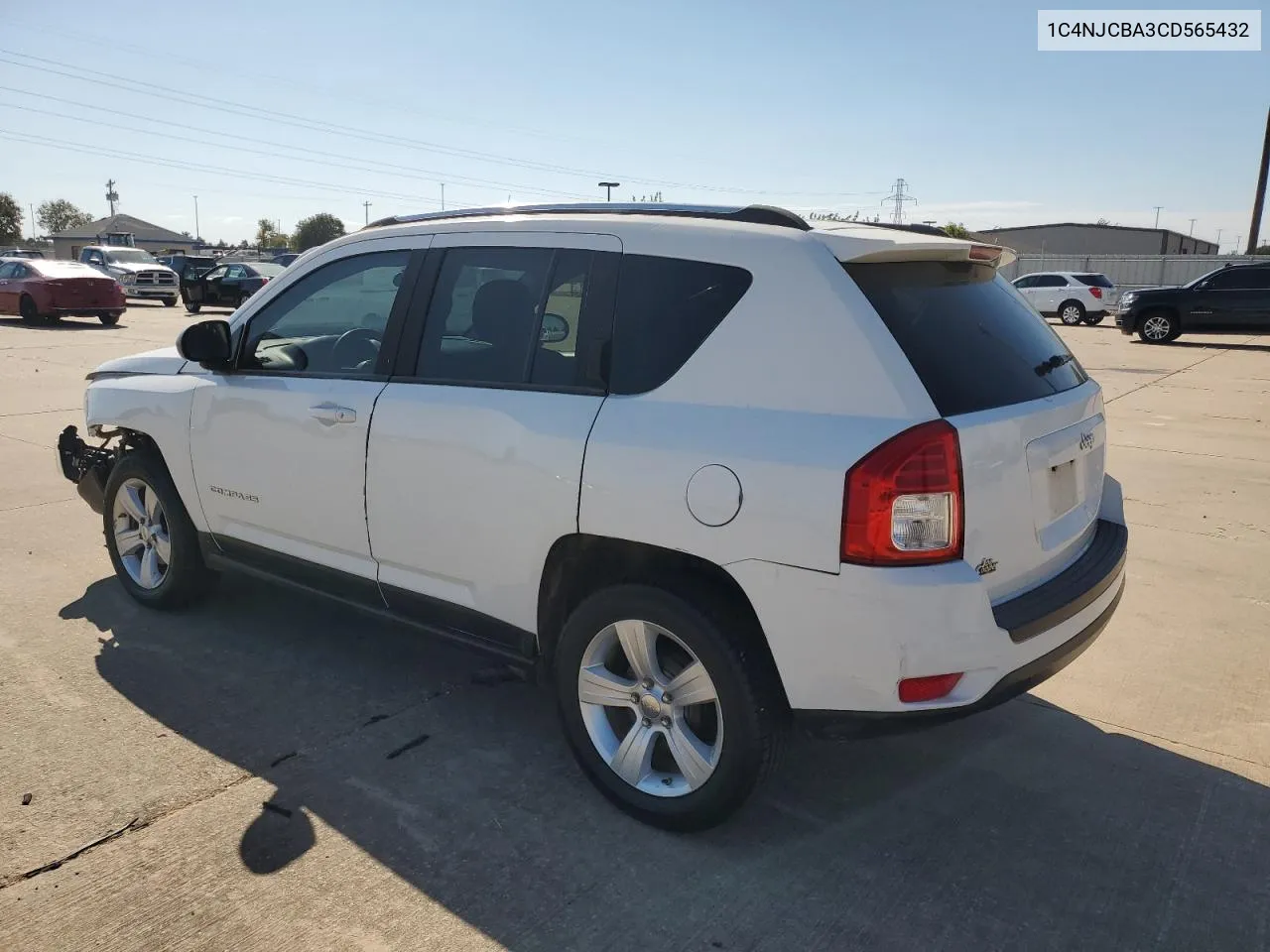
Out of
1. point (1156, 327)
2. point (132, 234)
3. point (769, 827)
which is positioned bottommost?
point (769, 827)

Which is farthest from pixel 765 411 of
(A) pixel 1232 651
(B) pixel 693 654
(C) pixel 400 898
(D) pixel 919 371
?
(A) pixel 1232 651

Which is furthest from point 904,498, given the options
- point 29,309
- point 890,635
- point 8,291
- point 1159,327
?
point 8,291

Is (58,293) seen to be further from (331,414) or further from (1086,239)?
(1086,239)

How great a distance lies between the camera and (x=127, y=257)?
35719mm

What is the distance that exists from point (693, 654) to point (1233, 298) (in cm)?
2323

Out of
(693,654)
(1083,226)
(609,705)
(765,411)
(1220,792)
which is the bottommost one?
(1220,792)

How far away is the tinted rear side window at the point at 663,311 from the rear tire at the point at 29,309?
948 inches

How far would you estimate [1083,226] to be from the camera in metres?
74.6

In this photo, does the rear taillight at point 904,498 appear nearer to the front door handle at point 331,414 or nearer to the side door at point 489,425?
Answer: the side door at point 489,425

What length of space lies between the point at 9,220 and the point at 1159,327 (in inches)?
4108

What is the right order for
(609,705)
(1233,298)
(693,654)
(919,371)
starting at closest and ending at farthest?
(919,371) → (693,654) → (609,705) → (1233,298)

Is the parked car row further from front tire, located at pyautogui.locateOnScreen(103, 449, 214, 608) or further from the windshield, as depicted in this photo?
the windshield

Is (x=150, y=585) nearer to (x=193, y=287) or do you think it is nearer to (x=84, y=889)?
(x=84, y=889)

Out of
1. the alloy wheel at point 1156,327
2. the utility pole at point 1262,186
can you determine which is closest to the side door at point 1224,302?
the alloy wheel at point 1156,327
